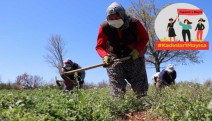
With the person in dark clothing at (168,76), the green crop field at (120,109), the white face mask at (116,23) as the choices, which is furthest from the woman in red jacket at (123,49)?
the person in dark clothing at (168,76)

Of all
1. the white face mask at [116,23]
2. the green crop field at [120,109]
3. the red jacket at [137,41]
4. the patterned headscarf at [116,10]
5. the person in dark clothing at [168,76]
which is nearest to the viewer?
the green crop field at [120,109]

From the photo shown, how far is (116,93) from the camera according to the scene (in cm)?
649

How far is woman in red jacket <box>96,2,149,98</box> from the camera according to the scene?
6438mm

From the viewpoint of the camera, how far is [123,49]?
6648 mm

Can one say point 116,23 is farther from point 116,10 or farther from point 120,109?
point 120,109

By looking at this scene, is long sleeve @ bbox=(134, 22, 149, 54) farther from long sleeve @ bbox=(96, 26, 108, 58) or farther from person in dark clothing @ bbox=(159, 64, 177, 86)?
person in dark clothing @ bbox=(159, 64, 177, 86)

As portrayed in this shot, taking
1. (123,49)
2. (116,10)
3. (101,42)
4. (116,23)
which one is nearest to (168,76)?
(123,49)

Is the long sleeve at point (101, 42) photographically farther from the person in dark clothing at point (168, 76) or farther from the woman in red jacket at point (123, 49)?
the person in dark clothing at point (168, 76)

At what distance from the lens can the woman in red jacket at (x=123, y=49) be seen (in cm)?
644

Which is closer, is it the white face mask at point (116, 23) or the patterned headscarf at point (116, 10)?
the patterned headscarf at point (116, 10)

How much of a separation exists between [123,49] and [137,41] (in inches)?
9.9

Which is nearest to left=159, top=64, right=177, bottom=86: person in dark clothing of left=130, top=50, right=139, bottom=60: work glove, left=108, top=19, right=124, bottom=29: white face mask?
left=130, top=50, right=139, bottom=60: work glove

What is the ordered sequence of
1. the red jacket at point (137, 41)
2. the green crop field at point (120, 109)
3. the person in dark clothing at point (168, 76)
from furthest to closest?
the person in dark clothing at point (168, 76) < the red jacket at point (137, 41) < the green crop field at point (120, 109)

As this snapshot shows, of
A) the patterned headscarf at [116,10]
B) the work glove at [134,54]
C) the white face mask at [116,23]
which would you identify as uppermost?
the patterned headscarf at [116,10]
